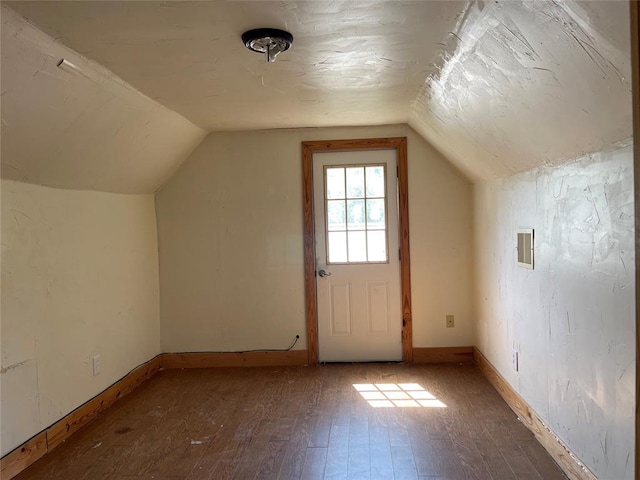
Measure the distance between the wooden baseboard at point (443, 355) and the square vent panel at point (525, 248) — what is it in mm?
1417

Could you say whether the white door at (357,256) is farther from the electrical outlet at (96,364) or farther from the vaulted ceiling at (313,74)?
the electrical outlet at (96,364)

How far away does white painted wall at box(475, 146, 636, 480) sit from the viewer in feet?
5.65

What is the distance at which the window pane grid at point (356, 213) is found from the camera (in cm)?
408

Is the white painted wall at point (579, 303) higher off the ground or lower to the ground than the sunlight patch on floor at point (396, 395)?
higher

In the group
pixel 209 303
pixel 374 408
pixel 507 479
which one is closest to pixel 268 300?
pixel 209 303

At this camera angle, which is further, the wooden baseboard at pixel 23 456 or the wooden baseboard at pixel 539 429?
the wooden baseboard at pixel 23 456

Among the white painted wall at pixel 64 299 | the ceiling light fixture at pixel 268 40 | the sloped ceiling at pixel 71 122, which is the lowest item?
the white painted wall at pixel 64 299

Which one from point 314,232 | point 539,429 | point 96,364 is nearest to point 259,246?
point 314,232

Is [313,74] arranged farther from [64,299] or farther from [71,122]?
[64,299]

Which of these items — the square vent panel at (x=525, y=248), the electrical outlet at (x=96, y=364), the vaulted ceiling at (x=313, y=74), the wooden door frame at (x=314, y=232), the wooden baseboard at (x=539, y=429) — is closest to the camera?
the vaulted ceiling at (x=313, y=74)

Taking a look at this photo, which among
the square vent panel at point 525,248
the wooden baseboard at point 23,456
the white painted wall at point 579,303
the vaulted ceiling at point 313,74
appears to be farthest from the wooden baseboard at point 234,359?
the square vent panel at point 525,248

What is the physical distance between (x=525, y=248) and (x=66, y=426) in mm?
3023

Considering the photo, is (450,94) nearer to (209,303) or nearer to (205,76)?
(205,76)

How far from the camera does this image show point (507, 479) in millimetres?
2209
